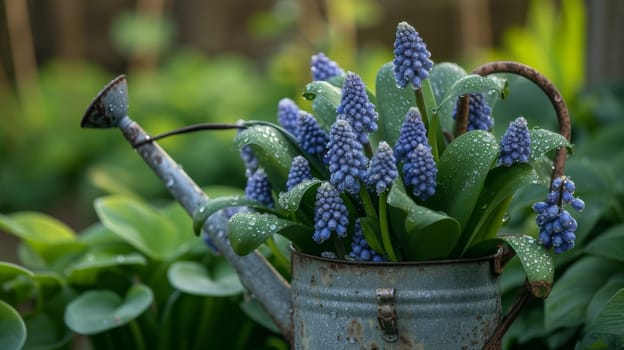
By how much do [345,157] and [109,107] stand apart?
1.33 ft

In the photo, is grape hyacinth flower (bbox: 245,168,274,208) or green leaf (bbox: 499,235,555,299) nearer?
green leaf (bbox: 499,235,555,299)

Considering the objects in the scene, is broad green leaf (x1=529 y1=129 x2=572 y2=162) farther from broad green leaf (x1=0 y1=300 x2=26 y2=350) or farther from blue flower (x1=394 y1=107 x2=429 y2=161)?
broad green leaf (x1=0 y1=300 x2=26 y2=350)

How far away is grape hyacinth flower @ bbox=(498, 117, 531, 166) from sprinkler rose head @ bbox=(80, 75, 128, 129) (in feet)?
1.81

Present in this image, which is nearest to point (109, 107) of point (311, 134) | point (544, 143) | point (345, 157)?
point (311, 134)

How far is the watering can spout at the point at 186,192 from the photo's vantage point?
1251 mm

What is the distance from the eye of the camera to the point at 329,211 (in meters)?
1.07

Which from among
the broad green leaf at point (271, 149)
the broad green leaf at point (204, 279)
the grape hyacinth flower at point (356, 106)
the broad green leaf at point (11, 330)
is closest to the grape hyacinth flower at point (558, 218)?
the grape hyacinth flower at point (356, 106)

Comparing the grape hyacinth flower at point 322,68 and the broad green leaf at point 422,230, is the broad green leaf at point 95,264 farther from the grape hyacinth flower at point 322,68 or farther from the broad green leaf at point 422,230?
the broad green leaf at point 422,230

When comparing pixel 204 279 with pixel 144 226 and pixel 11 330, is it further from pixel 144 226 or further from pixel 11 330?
pixel 11 330

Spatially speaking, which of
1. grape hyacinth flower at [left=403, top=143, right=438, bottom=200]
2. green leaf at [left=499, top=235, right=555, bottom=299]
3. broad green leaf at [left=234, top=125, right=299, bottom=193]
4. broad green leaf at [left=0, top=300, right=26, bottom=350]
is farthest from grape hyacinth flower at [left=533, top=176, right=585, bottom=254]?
Answer: broad green leaf at [left=0, top=300, right=26, bottom=350]

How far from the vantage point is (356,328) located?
1086 millimetres

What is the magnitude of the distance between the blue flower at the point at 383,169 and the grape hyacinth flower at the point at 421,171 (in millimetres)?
37

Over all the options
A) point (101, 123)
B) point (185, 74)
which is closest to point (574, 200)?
point (101, 123)

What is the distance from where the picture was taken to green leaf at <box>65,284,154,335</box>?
140 centimetres
